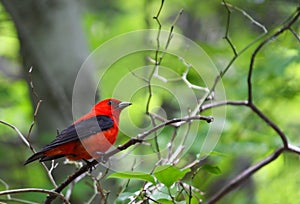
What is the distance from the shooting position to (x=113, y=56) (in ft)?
10.8

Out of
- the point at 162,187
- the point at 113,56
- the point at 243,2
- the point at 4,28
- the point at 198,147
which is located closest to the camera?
the point at 162,187

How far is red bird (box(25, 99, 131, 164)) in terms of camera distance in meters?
2.70

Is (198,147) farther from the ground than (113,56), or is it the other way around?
(113,56)

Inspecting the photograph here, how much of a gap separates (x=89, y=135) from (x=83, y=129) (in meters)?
0.05

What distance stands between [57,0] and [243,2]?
68.4 inches

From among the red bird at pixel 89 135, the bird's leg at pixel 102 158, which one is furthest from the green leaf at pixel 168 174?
Result: the red bird at pixel 89 135

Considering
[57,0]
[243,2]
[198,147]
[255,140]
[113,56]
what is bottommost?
[255,140]

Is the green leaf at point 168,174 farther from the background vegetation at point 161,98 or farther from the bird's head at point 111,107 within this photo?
the background vegetation at point 161,98

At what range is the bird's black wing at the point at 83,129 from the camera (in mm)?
2740

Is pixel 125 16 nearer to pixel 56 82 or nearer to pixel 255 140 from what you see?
pixel 56 82

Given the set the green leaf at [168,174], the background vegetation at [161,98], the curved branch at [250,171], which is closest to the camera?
the green leaf at [168,174]

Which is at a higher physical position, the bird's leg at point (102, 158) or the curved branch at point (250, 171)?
the bird's leg at point (102, 158)

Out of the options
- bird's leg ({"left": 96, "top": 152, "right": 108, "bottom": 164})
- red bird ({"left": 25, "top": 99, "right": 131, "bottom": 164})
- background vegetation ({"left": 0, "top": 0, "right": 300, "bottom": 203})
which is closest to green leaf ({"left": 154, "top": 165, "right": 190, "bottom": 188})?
bird's leg ({"left": 96, "top": 152, "right": 108, "bottom": 164})

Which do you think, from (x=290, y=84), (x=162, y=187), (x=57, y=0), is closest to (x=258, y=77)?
(x=290, y=84)
